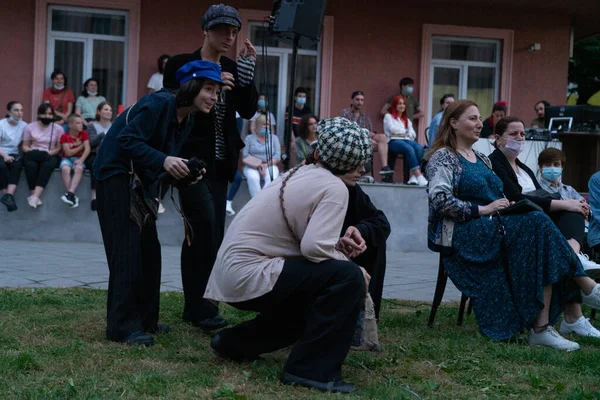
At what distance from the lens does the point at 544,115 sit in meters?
15.1

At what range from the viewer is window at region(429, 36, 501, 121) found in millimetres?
16547

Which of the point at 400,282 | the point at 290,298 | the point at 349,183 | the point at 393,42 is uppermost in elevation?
the point at 393,42

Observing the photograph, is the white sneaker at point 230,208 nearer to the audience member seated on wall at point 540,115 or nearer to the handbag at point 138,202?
the audience member seated on wall at point 540,115

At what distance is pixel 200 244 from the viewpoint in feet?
18.8

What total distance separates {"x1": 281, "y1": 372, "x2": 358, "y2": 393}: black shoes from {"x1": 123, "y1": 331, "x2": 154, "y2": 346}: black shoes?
1.09 meters

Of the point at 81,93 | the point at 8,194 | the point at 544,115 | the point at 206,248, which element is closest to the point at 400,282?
the point at 206,248

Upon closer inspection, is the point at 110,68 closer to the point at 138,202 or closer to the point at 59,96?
the point at 59,96

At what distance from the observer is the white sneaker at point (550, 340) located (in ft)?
18.5

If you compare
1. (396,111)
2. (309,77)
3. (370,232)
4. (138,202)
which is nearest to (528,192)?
(370,232)

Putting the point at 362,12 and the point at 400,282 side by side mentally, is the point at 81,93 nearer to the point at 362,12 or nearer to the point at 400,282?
the point at 362,12

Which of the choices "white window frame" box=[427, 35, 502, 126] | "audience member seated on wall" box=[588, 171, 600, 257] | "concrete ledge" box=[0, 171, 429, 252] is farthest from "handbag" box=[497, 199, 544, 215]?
"white window frame" box=[427, 35, 502, 126]

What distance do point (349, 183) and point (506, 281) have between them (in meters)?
1.85

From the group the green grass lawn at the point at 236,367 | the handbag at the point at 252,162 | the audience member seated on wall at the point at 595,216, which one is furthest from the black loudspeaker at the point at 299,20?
the handbag at the point at 252,162

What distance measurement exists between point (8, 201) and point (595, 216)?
8.11 m
